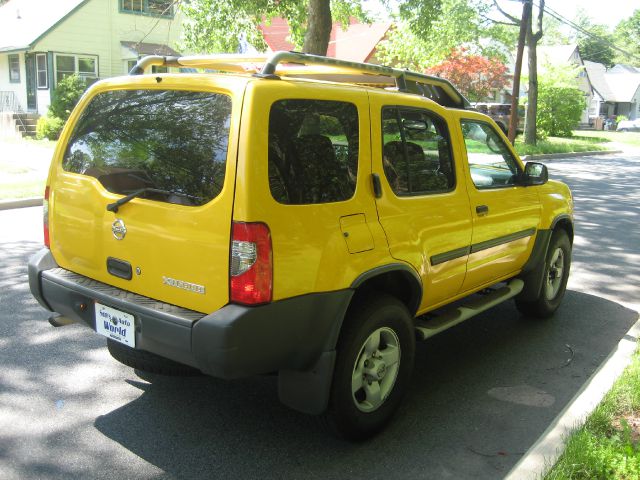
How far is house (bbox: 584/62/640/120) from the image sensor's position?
73.8 m

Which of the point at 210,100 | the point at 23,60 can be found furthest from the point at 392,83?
the point at 23,60

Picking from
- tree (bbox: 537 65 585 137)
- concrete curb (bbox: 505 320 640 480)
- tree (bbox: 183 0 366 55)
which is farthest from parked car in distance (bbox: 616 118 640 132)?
concrete curb (bbox: 505 320 640 480)

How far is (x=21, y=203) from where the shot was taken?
10.9 meters

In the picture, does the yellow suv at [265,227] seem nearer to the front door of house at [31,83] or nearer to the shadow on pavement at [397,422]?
the shadow on pavement at [397,422]

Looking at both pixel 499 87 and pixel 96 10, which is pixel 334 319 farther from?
pixel 499 87

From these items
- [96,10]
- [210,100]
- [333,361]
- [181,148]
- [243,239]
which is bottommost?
[333,361]

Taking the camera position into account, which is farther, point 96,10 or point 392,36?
point 392,36

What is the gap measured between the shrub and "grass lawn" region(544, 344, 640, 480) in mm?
37050

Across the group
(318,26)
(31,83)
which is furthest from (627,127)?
(318,26)

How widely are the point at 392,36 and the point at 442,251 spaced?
106 ft

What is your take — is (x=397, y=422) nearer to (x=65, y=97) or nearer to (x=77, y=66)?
(x=65, y=97)

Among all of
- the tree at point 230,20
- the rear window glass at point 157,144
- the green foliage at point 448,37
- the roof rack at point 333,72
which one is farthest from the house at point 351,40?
the rear window glass at point 157,144

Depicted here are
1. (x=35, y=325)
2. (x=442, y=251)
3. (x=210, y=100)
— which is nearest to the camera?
(x=210, y=100)

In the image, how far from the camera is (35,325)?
206 inches
